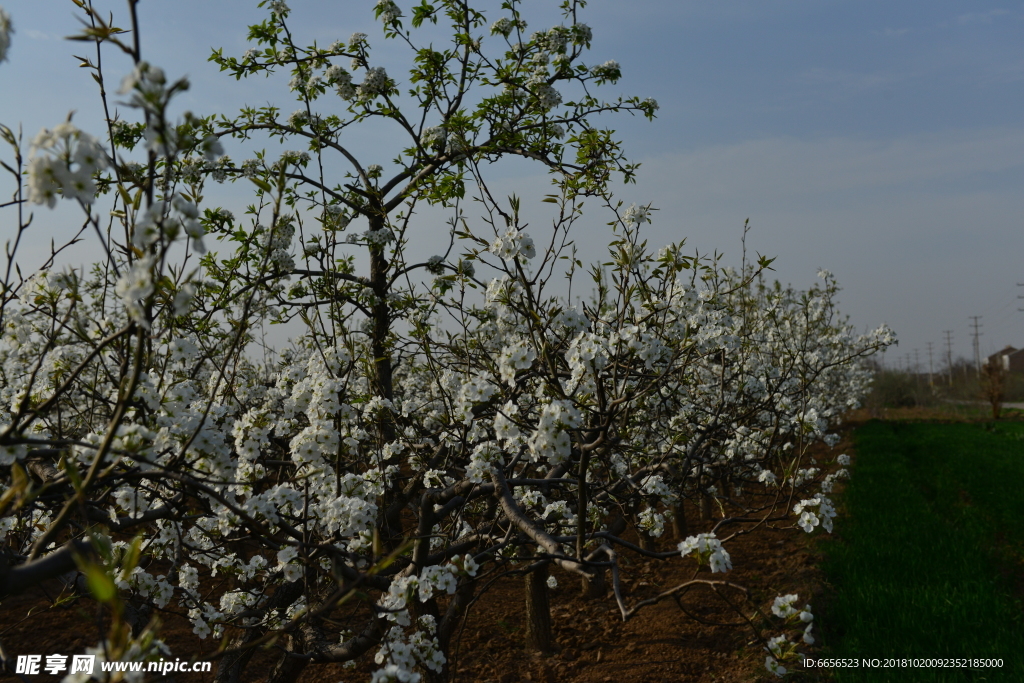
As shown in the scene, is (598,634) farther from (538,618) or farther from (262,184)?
(262,184)

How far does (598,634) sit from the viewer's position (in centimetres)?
612

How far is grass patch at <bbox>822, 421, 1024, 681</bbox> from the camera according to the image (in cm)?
481

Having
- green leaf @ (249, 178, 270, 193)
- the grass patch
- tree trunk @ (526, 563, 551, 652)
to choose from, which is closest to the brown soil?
tree trunk @ (526, 563, 551, 652)

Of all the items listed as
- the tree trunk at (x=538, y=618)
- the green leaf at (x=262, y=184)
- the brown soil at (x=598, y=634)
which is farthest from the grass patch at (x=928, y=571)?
the green leaf at (x=262, y=184)

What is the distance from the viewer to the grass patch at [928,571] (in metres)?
4.81

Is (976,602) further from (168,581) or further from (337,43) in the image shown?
(337,43)

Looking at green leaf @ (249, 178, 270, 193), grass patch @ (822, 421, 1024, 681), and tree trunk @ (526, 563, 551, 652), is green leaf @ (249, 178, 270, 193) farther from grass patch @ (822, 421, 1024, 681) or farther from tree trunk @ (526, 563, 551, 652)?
grass patch @ (822, 421, 1024, 681)

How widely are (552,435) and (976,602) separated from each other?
5.40 metres

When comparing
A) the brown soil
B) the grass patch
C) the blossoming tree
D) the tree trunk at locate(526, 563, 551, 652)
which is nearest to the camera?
the blossoming tree

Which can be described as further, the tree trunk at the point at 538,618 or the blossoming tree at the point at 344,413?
the tree trunk at the point at 538,618

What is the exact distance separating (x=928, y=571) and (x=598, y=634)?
3.61m

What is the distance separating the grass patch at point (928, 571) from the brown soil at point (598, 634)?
39cm

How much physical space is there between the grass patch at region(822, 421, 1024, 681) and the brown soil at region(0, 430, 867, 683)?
1.28 feet

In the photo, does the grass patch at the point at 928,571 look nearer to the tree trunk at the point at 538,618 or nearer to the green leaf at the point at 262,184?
the tree trunk at the point at 538,618
